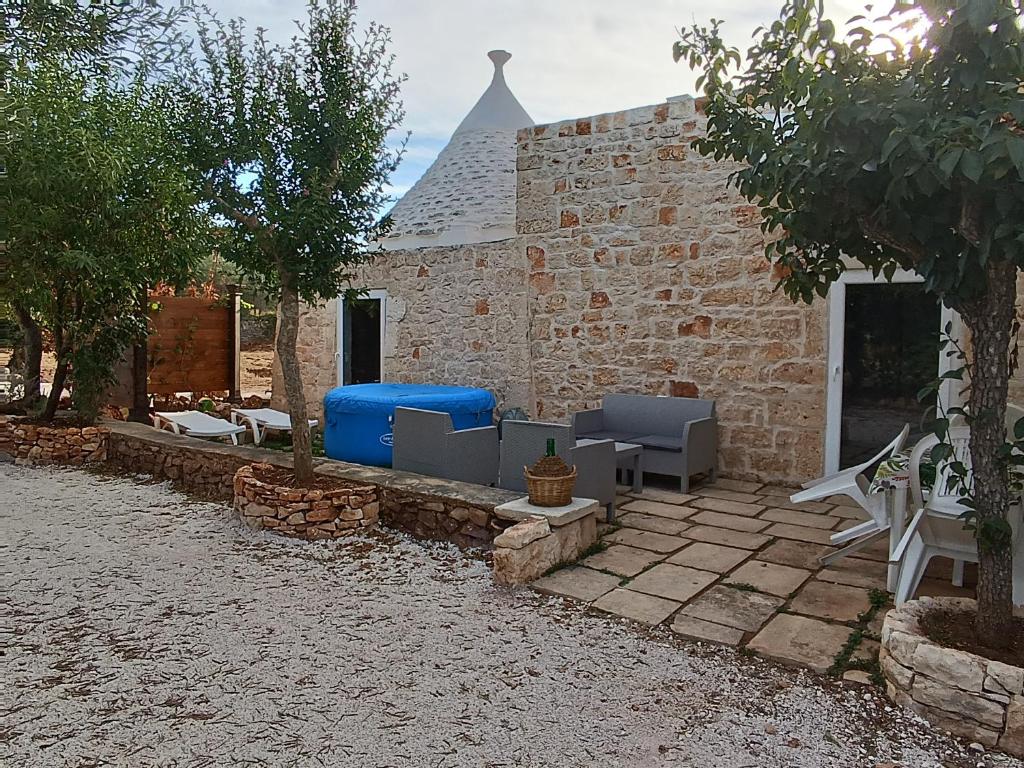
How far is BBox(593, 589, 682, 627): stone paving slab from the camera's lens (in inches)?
139

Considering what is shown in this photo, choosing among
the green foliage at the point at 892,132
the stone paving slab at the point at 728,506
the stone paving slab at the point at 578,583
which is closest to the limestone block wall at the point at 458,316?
the stone paving slab at the point at 728,506

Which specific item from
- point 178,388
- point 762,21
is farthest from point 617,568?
point 178,388

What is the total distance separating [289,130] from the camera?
4.97 meters

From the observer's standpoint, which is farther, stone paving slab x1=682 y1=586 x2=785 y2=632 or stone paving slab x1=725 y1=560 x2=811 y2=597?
stone paving slab x1=725 y1=560 x2=811 y2=597

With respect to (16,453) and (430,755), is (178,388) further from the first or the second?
(430,755)

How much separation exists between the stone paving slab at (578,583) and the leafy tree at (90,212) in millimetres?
3781

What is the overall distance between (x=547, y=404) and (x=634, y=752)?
219 inches

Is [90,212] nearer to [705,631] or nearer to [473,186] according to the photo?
[473,186]

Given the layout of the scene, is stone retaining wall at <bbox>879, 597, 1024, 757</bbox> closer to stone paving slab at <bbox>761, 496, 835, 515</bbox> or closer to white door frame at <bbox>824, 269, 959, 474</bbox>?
stone paving slab at <bbox>761, 496, 835, 515</bbox>

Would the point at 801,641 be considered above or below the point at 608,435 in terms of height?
below

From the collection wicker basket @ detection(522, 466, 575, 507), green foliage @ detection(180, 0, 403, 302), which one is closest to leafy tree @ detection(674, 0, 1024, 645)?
wicker basket @ detection(522, 466, 575, 507)

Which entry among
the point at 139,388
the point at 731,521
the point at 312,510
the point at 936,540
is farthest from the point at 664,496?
the point at 139,388

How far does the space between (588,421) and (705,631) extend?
11.7ft

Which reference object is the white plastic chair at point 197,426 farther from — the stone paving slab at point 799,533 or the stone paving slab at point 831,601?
the stone paving slab at point 831,601
